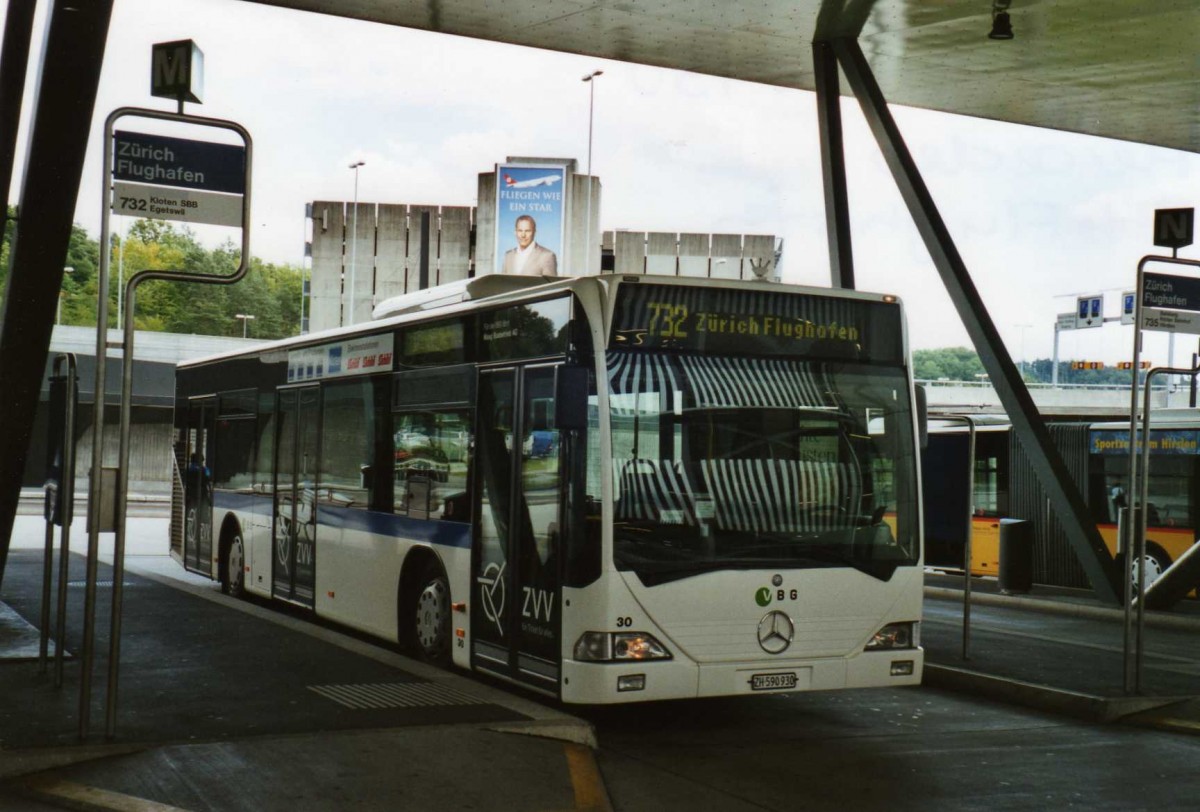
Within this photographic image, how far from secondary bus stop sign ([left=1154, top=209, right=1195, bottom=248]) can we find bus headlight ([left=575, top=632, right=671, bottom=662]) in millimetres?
5524

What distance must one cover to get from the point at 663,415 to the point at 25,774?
403 cm

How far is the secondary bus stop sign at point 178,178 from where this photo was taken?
7.74 m

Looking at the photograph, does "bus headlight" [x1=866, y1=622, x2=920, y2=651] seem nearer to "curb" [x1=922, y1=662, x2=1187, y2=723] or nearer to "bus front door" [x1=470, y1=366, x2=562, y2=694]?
"curb" [x1=922, y1=662, x2=1187, y2=723]

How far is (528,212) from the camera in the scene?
6662cm

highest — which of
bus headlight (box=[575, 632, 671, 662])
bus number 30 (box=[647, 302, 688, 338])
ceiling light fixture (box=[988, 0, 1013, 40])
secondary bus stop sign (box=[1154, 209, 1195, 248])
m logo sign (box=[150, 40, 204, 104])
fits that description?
ceiling light fixture (box=[988, 0, 1013, 40])

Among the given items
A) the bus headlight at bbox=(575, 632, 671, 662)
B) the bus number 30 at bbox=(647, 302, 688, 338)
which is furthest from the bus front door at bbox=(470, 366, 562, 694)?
the bus number 30 at bbox=(647, 302, 688, 338)

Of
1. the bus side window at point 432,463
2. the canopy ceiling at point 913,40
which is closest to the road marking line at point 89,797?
the bus side window at point 432,463

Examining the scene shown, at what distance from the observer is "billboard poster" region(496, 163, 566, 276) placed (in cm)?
6569

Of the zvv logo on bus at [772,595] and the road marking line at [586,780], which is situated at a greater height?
the zvv logo on bus at [772,595]

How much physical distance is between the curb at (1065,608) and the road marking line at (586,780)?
429 inches

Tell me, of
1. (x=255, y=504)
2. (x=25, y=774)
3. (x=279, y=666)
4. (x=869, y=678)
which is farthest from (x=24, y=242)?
(x=869, y=678)

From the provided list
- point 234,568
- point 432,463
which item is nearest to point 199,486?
point 234,568

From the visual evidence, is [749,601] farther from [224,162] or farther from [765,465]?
[224,162]

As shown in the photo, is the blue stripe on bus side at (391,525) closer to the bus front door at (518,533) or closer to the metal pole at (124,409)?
the bus front door at (518,533)
